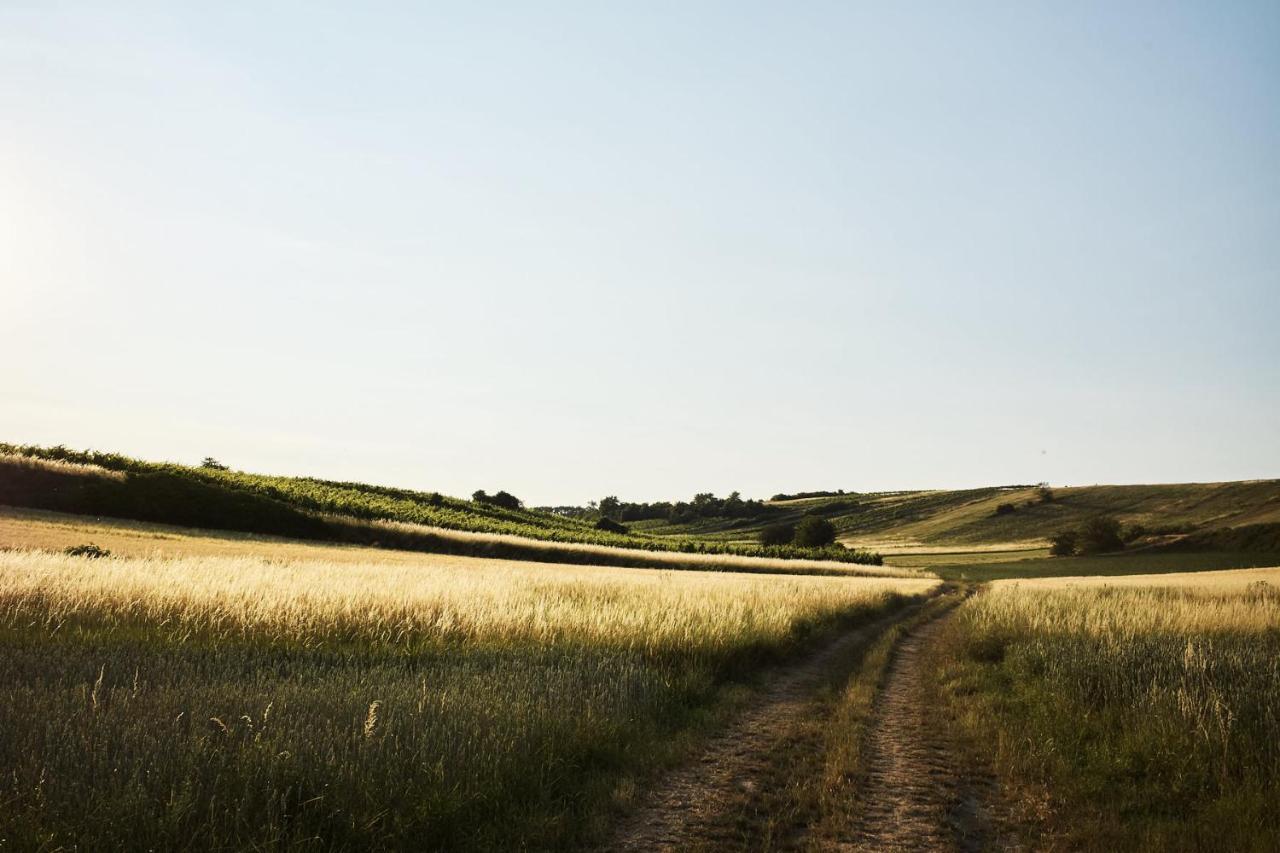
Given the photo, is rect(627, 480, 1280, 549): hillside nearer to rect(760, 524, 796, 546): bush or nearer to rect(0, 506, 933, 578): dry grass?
rect(760, 524, 796, 546): bush

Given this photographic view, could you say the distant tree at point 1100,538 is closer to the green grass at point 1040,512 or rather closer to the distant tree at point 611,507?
the green grass at point 1040,512

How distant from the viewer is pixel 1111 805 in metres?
7.30

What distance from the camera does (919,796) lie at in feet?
24.6

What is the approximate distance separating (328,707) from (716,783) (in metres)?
4.07

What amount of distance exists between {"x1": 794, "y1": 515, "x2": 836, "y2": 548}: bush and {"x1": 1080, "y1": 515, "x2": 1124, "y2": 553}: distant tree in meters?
29.0

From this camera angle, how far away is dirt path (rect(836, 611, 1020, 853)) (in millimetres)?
6449

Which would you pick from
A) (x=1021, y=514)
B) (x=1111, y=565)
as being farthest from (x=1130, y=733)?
(x=1021, y=514)

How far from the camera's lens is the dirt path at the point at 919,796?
6449 mm

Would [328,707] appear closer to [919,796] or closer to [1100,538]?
[919,796]

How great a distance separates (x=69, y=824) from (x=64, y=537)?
30707 millimetres

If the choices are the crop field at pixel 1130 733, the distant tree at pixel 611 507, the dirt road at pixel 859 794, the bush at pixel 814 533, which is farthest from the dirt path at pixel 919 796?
the distant tree at pixel 611 507

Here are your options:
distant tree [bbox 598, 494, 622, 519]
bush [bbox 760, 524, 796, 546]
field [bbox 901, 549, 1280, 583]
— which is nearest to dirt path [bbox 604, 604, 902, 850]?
field [bbox 901, 549, 1280, 583]

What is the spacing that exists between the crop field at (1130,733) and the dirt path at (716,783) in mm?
2509

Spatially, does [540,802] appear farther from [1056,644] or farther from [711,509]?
[711,509]
